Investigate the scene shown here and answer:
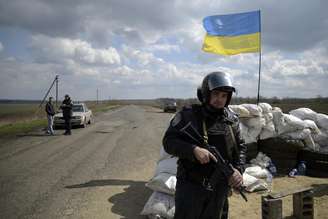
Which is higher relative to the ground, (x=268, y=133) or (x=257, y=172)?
(x=268, y=133)

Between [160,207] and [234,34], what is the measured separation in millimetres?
5931

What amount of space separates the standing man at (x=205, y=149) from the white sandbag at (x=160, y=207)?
2039 mm

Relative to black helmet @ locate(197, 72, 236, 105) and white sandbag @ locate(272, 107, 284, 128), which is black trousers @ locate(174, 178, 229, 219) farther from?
white sandbag @ locate(272, 107, 284, 128)

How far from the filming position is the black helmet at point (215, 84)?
2609mm

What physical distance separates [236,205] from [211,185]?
308cm

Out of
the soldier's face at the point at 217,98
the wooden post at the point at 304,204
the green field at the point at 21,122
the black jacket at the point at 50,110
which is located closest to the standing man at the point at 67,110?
the black jacket at the point at 50,110

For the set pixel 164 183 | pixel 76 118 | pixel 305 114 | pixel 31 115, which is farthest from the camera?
pixel 31 115

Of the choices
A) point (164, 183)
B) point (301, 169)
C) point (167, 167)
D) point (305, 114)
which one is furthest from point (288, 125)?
point (164, 183)

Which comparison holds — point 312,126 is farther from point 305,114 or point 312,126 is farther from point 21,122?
point 21,122

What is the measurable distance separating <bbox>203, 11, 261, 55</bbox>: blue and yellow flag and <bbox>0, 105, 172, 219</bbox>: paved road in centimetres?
376

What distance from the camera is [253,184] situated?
19.9 ft

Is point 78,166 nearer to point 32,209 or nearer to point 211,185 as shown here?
point 32,209

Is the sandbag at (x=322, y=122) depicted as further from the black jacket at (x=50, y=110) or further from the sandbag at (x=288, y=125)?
the black jacket at (x=50, y=110)

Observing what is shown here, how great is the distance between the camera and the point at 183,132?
254cm
